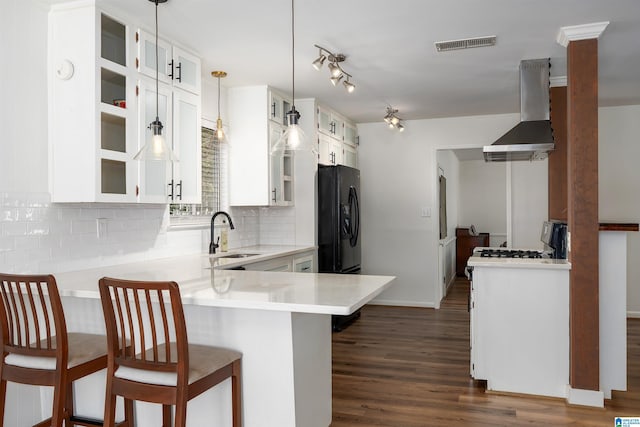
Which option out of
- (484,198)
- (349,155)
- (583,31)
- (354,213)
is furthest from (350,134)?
(484,198)

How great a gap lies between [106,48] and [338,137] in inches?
133

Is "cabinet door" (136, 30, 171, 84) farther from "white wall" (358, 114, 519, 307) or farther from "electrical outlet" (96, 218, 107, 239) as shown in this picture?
"white wall" (358, 114, 519, 307)

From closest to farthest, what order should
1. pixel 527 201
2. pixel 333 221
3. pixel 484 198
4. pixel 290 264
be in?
1. pixel 290 264
2. pixel 333 221
3. pixel 527 201
4. pixel 484 198

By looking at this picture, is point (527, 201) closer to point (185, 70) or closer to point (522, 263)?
point (522, 263)

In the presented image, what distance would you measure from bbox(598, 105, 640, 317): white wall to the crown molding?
3.00 meters

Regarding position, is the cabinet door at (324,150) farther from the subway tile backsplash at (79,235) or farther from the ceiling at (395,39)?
the subway tile backsplash at (79,235)

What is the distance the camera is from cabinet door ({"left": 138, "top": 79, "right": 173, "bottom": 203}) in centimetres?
313

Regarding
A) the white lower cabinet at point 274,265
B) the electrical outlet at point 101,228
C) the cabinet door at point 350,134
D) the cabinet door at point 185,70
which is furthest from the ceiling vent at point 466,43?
the cabinet door at point 350,134

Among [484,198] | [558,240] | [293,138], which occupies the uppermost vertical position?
[293,138]

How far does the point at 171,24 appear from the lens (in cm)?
320

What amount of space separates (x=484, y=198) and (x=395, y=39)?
25.1 feet

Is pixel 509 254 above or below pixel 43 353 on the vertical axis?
above

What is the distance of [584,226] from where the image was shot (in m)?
3.22

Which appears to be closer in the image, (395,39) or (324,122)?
(395,39)
